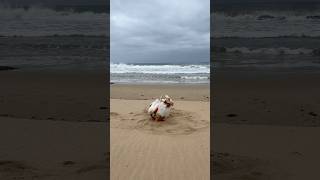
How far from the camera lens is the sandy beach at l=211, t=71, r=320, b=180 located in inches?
169

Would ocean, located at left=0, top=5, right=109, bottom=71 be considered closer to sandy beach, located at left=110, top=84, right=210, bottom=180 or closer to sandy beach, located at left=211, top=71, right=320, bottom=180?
sandy beach, located at left=211, top=71, right=320, bottom=180

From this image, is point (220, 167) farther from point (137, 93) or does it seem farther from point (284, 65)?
point (284, 65)

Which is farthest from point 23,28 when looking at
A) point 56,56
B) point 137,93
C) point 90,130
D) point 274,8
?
point 90,130

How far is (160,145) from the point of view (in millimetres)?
5469

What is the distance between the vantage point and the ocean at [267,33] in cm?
1722

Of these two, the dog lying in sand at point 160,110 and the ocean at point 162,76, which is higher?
the ocean at point 162,76

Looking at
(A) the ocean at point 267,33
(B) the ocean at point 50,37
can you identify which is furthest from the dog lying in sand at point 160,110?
(A) the ocean at point 267,33

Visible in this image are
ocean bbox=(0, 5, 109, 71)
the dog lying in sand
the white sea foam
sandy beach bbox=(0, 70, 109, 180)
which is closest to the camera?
sandy beach bbox=(0, 70, 109, 180)

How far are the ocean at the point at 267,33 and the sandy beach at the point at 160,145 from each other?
9.71 meters

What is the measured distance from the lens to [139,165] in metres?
4.51

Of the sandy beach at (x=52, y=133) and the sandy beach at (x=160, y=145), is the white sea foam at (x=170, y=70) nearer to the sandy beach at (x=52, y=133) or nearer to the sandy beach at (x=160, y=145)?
the sandy beach at (x=52, y=133)

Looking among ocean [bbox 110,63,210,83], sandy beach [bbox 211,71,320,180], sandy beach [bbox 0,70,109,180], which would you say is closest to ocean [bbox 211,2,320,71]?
ocean [bbox 110,63,210,83]

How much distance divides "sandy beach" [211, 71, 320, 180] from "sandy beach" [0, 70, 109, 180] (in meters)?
1.47

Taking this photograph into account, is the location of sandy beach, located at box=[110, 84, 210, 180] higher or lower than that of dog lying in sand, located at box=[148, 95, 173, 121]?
lower
